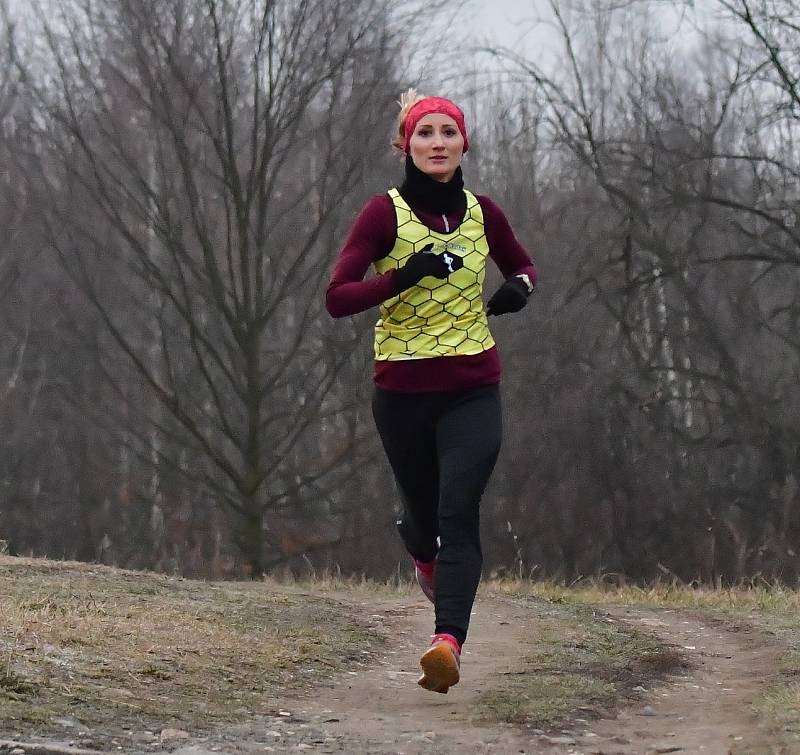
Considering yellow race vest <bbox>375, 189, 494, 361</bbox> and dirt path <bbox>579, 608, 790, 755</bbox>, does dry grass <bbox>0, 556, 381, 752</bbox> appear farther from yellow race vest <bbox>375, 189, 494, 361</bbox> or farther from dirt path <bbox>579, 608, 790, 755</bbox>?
yellow race vest <bbox>375, 189, 494, 361</bbox>

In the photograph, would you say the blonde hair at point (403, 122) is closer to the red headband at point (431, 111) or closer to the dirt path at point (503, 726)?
the red headband at point (431, 111)

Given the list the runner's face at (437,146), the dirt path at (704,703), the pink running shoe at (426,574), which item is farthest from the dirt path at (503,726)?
the runner's face at (437,146)

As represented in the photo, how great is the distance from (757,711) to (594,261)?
48.9 feet

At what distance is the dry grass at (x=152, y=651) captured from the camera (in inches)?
166

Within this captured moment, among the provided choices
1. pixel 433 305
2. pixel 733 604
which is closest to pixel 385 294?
pixel 433 305

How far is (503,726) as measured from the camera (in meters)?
A: 4.30

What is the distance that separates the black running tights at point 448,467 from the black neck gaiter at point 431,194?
2.31 feet

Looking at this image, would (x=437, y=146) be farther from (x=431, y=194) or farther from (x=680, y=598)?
(x=680, y=598)

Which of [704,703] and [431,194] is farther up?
[431,194]

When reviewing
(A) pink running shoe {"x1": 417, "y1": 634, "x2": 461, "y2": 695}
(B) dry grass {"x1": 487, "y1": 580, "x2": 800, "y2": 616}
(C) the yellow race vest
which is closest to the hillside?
(A) pink running shoe {"x1": 417, "y1": 634, "x2": 461, "y2": 695}

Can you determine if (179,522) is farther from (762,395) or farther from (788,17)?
(788,17)

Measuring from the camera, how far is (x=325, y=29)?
44.9ft

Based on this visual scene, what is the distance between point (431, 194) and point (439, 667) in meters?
1.77

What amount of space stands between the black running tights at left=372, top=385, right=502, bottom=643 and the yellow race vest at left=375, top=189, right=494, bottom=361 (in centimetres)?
18
